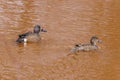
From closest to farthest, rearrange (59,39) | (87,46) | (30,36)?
(87,46)
(30,36)
(59,39)

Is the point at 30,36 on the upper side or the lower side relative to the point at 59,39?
upper

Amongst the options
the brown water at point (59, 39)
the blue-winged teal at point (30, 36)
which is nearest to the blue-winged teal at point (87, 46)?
the brown water at point (59, 39)

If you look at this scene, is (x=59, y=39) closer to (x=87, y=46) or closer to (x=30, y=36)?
(x=30, y=36)

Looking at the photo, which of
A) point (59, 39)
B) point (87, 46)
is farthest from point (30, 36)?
point (87, 46)

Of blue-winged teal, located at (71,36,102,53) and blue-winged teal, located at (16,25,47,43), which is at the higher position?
blue-winged teal, located at (16,25,47,43)

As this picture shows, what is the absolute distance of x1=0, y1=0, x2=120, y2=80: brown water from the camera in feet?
33.7

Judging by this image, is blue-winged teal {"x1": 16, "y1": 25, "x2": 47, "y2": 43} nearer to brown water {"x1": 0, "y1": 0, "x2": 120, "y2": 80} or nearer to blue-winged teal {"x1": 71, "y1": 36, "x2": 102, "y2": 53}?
brown water {"x1": 0, "y1": 0, "x2": 120, "y2": 80}

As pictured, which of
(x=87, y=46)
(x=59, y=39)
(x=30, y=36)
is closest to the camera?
(x=87, y=46)

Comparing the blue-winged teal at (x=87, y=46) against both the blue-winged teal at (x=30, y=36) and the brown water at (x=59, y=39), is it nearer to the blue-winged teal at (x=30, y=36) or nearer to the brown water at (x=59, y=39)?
the brown water at (x=59, y=39)

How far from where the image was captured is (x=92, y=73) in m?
10.4

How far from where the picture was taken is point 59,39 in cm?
1274

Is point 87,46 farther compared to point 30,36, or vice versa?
point 30,36

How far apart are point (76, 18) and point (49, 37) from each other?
2.62 m

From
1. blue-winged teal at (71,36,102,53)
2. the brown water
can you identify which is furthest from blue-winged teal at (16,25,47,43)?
blue-winged teal at (71,36,102,53)
